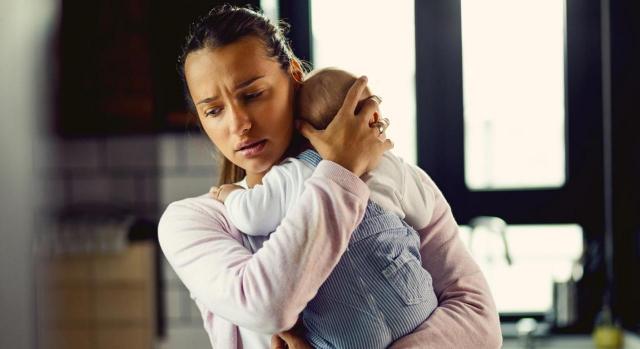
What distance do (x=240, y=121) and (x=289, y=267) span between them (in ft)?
0.58

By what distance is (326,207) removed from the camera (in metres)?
0.64

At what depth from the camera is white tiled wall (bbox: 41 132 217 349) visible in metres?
1.90

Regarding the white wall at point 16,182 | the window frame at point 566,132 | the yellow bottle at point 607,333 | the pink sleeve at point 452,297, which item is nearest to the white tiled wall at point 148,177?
the white wall at point 16,182

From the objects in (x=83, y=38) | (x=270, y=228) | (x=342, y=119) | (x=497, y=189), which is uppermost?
(x=83, y=38)

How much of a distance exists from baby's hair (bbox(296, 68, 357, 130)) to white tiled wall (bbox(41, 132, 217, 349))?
1139 millimetres

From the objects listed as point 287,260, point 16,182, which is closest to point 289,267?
point 287,260

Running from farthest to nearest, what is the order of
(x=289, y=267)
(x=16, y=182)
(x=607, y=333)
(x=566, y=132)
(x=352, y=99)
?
(x=566, y=132)
(x=607, y=333)
(x=16, y=182)
(x=352, y=99)
(x=289, y=267)

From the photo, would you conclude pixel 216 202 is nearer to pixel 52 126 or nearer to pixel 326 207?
pixel 326 207

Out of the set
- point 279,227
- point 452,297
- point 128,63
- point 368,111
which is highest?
point 128,63

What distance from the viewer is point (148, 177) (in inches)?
77.0

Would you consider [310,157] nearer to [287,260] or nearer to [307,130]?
[307,130]

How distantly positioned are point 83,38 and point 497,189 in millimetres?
1200

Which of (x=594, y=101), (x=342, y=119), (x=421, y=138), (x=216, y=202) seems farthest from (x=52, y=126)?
(x=594, y=101)

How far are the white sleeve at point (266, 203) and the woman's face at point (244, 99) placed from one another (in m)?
0.04
